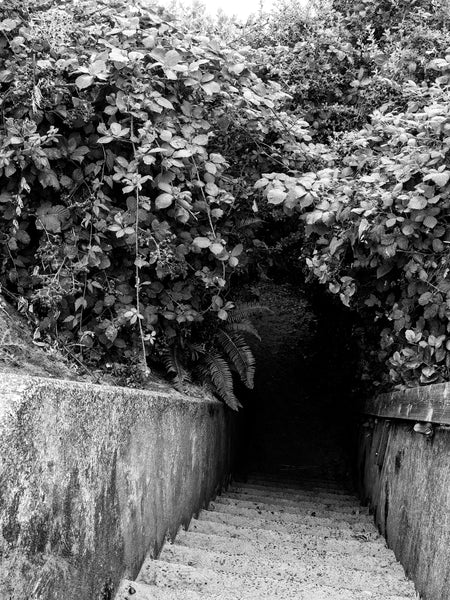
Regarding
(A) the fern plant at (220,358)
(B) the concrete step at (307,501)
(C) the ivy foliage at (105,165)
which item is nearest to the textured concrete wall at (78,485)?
(C) the ivy foliage at (105,165)

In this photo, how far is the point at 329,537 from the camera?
4.04 metres

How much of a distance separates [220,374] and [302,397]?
5.97 meters

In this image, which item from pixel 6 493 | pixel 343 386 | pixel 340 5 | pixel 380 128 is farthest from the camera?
pixel 343 386

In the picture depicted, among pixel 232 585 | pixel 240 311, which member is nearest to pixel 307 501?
pixel 240 311

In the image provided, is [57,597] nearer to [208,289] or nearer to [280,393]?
[208,289]

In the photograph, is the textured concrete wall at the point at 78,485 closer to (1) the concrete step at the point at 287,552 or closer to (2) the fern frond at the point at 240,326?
(1) the concrete step at the point at 287,552

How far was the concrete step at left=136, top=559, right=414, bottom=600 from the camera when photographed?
8.70ft

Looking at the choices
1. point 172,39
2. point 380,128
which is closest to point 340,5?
point 380,128

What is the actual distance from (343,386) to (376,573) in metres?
5.78

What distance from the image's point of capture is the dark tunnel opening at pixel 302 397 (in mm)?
8422

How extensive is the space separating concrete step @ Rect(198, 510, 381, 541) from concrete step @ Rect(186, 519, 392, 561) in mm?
119

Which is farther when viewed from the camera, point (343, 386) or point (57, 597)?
point (343, 386)

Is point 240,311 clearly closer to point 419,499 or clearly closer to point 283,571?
point 419,499

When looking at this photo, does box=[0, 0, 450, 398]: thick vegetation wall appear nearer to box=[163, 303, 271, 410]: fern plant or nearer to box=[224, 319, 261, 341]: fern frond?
box=[163, 303, 271, 410]: fern plant
